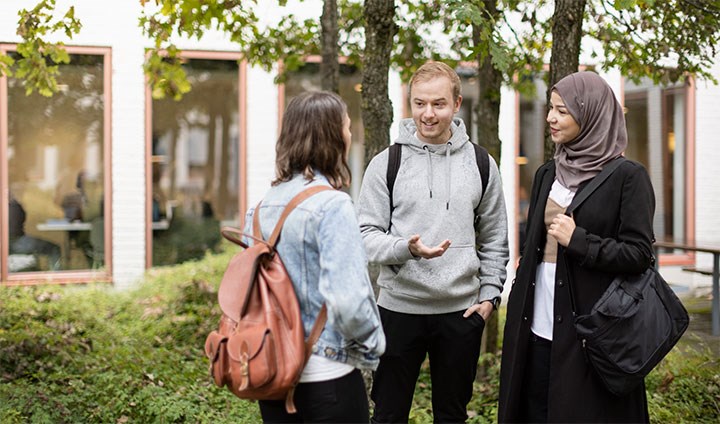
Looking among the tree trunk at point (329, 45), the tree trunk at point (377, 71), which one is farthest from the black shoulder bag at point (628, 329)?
the tree trunk at point (329, 45)

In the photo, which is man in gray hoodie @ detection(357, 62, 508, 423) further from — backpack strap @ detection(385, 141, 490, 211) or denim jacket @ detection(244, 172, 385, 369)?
denim jacket @ detection(244, 172, 385, 369)

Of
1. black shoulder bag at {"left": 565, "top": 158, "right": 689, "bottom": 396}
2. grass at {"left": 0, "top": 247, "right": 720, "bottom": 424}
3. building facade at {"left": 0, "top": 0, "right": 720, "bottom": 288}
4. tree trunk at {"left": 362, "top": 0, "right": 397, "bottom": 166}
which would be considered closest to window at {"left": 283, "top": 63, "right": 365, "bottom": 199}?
building facade at {"left": 0, "top": 0, "right": 720, "bottom": 288}

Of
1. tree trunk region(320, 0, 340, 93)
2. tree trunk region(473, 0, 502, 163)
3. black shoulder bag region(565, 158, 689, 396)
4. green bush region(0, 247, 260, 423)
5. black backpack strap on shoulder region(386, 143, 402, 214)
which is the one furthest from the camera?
tree trunk region(320, 0, 340, 93)

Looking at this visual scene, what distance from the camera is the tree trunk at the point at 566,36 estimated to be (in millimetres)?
4973

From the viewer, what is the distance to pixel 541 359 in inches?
147

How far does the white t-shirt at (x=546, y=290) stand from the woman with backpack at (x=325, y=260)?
0.99 m

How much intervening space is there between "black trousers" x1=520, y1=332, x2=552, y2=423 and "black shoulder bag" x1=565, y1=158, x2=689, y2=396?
0.91ft

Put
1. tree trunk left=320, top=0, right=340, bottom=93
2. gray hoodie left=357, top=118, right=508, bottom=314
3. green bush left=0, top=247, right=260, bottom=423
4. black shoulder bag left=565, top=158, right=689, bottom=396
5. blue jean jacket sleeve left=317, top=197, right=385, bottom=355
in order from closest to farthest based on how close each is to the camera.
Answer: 1. blue jean jacket sleeve left=317, top=197, right=385, bottom=355
2. black shoulder bag left=565, top=158, right=689, bottom=396
3. gray hoodie left=357, top=118, right=508, bottom=314
4. green bush left=0, top=247, right=260, bottom=423
5. tree trunk left=320, top=0, right=340, bottom=93

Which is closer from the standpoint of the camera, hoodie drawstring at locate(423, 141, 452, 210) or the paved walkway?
hoodie drawstring at locate(423, 141, 452, 210)

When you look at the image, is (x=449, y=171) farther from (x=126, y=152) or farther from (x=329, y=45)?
(x=126, y=152)

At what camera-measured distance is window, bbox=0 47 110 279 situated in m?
11.4

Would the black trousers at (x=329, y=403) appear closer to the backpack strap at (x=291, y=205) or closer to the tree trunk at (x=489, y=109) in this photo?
the backpack strap at (x=291, y=205)

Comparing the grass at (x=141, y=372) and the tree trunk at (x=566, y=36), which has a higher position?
the tree trunk at (x=566, y=36)

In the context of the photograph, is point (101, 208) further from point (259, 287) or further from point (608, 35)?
point (259, 287)
